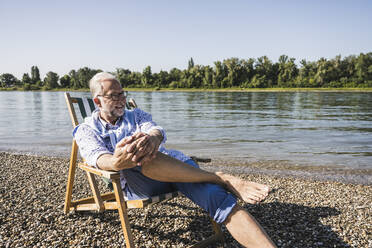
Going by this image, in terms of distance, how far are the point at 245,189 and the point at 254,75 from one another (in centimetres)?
9007

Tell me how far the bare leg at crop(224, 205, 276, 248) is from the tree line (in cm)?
7422

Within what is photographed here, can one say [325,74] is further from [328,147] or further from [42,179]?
[42,179]

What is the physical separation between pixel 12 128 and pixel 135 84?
9255 cm

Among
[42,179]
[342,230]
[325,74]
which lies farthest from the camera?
[325,74]

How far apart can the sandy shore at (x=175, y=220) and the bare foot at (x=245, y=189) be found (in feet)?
2.71

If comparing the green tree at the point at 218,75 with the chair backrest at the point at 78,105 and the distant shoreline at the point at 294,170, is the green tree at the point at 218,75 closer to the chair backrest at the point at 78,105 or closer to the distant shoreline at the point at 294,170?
the distant shoreline at the point at 294,170

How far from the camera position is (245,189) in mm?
2658

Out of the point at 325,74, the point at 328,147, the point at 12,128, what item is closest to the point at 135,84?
the point at 325,74

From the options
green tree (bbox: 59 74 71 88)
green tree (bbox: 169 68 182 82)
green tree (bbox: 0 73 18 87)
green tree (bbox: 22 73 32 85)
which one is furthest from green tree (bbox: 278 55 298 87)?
green tree (bbox: 0 73 18 87)

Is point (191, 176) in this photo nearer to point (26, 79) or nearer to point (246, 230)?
point (246, 230)

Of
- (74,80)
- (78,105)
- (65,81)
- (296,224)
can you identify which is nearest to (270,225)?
(296,224)

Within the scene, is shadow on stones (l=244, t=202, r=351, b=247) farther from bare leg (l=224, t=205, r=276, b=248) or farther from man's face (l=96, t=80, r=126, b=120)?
man's face (l=96, t=80, r=126, b=120)

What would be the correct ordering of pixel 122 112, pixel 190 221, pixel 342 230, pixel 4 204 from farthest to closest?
pixel 4 204 → pixel 190 221 → pixel 342 230 → pixel 122 112

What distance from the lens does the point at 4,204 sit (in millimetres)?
4172
